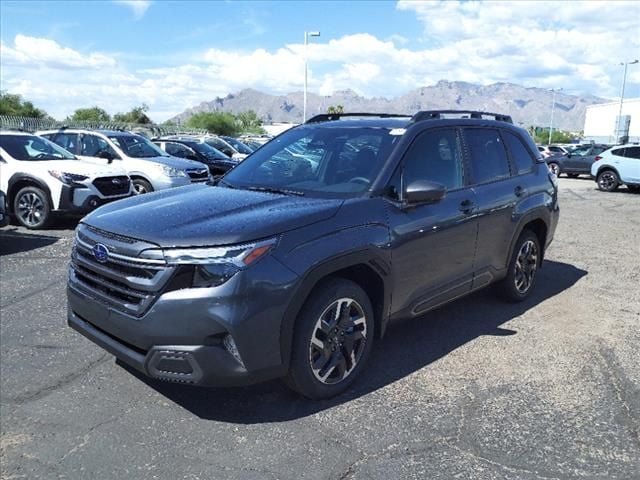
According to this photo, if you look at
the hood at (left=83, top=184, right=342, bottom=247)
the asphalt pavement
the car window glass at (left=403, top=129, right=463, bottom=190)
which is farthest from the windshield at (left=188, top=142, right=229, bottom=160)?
the hood at (left=83, top=184, right=342, bottom=247)

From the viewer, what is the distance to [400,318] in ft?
13.3

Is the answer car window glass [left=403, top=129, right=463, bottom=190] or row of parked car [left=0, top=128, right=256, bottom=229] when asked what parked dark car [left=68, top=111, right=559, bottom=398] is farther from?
row of parked car [left=0, top=128, right=256, bottom=229]

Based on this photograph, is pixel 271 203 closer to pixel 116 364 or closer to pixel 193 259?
pixel 193 259

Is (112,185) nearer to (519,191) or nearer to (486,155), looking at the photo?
(486,155)

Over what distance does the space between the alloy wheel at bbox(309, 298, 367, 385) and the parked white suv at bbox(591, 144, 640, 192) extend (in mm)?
19272

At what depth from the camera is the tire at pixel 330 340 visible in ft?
11.0

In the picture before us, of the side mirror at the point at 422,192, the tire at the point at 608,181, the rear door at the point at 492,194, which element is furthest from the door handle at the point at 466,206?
the tire at the point at 608,181

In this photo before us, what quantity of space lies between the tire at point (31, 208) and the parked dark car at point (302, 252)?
607cm

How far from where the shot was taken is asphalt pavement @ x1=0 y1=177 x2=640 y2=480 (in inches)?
117

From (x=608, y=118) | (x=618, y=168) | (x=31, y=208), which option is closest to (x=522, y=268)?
(x=31, y=208)

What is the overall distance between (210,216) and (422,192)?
4.66 ft

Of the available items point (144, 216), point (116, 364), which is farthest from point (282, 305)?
point (116, 364)

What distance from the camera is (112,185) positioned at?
389 inches

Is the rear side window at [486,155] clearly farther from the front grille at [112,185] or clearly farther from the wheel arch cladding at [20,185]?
the wheel arch cladding at [20,185]
